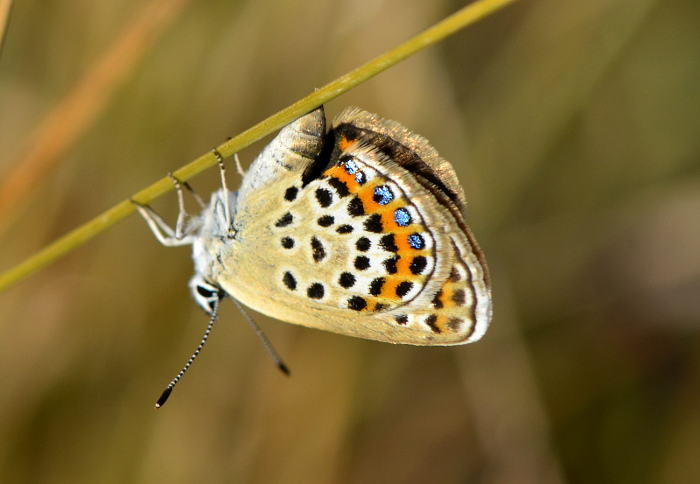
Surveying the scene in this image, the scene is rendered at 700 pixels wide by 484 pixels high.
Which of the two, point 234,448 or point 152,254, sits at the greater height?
point 152,254

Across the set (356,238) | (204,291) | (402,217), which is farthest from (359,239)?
(204,291)

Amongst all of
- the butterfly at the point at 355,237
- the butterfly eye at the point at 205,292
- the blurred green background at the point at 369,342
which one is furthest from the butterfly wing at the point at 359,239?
the blurred green background at the point at 369,342

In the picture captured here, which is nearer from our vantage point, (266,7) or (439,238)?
(439,238)

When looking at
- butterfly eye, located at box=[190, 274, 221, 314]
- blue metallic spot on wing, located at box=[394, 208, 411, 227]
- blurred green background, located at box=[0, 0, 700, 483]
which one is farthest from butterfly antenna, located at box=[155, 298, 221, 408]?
blurred green background, located at box=[0, 0, 700, 483]

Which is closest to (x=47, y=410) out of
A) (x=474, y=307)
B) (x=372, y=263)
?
(x=372, y=263)

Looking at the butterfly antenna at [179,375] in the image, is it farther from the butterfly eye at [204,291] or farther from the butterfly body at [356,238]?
the butterfly body at [356,238]

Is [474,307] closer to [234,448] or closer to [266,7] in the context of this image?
[234,448]

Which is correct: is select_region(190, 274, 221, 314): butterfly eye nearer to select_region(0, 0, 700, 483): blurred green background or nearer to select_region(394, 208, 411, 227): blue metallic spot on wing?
select_region(394, 208, 411, 227): blue metallic spot on wing
